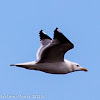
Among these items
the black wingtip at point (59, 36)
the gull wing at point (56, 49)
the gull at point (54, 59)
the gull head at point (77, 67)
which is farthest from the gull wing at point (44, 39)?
the black wingtip at point (59, 36)

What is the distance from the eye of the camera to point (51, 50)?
14.5 meters

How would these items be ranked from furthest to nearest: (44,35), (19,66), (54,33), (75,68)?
(44,35) → (75,68) → (19,66) → (54,33)

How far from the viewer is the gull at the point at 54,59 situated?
1413 centimetres

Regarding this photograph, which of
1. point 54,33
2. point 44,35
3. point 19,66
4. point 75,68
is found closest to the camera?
point 54,33

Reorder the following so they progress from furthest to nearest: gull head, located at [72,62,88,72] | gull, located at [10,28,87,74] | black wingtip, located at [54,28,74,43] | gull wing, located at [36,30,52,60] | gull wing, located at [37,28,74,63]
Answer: gull wing, located at [36,30,52,60] < gull head, located at [72,62,88,72] < gull, located at [10,28,87,74] < gull wing, located at [37,28,74,63] < black wingtip, located at [54,28,74,43]

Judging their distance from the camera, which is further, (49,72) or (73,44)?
(49,72)

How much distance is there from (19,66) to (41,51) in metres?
1.05

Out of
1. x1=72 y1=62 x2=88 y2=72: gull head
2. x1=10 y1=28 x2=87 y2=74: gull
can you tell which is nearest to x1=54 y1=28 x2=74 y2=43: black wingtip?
x1=10 y1=28 x2=87 y2=74: gull

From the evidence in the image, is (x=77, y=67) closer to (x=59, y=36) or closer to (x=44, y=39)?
(x=44, y=39)

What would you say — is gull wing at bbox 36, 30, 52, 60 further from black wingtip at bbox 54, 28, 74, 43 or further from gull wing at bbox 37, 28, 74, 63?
black wingtip at bbox 54, 28, 74, 43

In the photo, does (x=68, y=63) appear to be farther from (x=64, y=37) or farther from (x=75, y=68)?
(x=64, y=37)

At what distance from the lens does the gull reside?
46.4 feet

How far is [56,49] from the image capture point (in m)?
14.5

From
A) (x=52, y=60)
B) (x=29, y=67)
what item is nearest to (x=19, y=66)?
(x=29, y=67)
